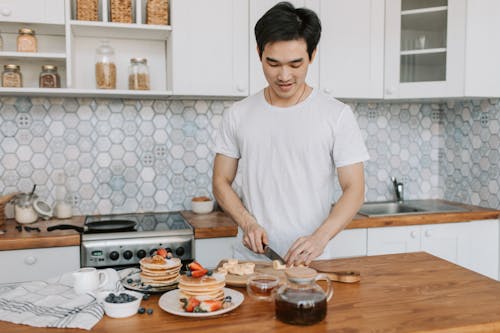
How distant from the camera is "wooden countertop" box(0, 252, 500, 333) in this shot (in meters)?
1.30

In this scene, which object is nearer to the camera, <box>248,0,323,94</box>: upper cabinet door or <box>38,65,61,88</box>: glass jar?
<box>38,65,61,88</box>: glass jar

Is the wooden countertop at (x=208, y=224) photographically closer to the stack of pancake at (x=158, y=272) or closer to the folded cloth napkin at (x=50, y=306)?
the folded cloth napkin at (x=50, y=306)

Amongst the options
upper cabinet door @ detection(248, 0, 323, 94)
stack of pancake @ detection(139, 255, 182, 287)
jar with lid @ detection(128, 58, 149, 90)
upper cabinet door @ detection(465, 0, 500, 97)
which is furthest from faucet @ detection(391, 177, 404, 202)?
stack of pancake @ detection(139, 255, 182, 287)

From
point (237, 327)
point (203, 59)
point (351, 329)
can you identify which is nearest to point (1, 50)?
point (203, 59)

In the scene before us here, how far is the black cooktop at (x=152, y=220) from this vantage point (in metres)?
2.89

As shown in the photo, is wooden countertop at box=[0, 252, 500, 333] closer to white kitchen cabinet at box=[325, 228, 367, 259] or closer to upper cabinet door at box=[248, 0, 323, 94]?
white kitchen cabinet at box=[325, 228, 367, 259]

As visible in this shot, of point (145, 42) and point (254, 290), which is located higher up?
point (145, 42)

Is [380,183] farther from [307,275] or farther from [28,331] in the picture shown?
[28,331]

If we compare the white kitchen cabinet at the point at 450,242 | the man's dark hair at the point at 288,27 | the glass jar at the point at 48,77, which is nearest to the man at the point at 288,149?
the man's dark hair at the point at 288,27

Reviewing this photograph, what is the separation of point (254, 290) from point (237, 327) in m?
0.19

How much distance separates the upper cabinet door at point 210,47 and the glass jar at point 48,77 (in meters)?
0.65

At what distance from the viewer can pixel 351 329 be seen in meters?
1.30

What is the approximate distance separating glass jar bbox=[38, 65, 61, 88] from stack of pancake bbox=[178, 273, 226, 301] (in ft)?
6.05

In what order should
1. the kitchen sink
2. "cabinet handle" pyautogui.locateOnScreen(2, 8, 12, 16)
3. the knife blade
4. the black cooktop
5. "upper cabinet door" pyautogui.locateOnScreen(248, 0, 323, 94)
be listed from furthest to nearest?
the kitchen sink, "upper cabinet door" pyautogui.locateOnScreen(248, 0, 323, 94), the black cooktop, "cabinet handle" pyautogui.locateOnScreen(2, 8, 12, 16), the knife blade
